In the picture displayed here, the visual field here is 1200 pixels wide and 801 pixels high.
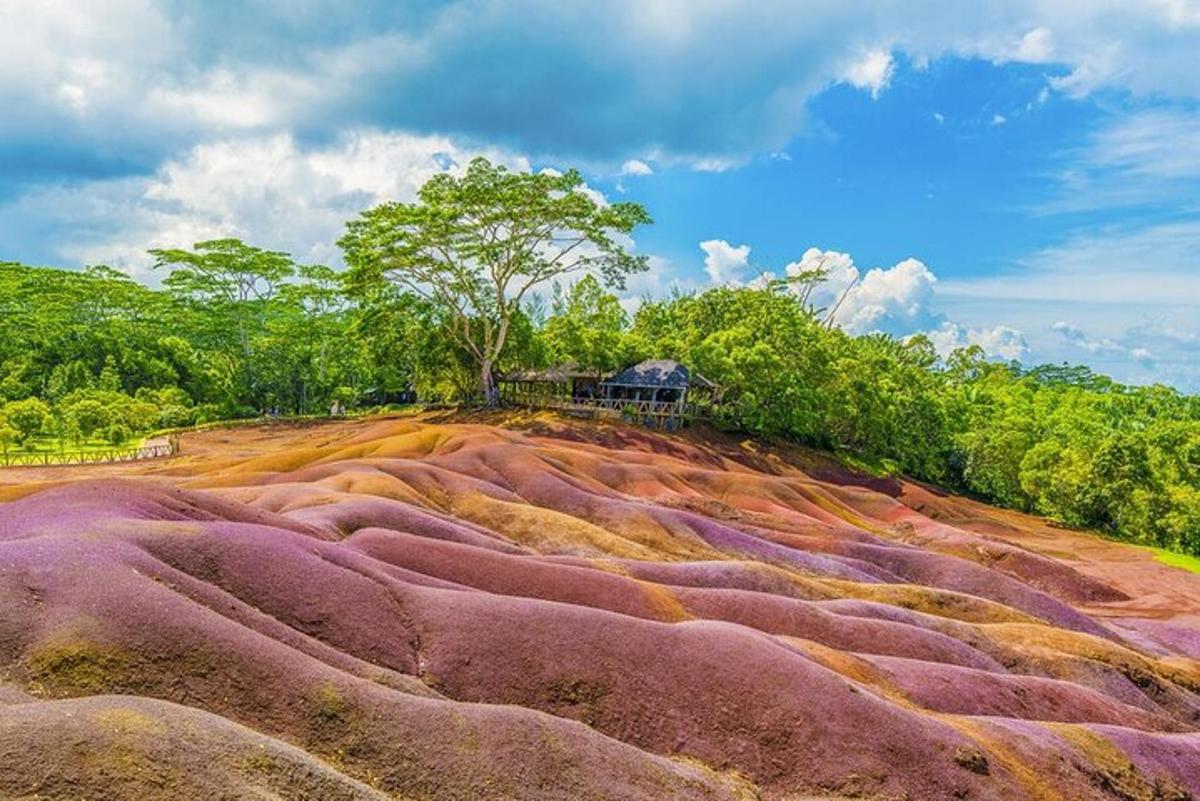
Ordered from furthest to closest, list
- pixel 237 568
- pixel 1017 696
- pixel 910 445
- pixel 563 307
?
1. pixel 563 307
2. pixel 910 445
3. pixel 1017 696
4. pixel 237 568

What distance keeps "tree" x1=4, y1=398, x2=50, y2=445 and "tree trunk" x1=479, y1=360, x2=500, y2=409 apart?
121ft

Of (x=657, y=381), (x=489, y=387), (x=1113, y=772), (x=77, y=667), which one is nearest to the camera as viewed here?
(x=77, y=667)

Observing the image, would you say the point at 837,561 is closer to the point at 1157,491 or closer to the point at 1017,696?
the point at 1017,696

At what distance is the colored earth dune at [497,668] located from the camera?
14.2 meters

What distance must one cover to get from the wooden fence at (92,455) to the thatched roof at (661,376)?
142 ft

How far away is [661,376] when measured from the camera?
83562 millimetres

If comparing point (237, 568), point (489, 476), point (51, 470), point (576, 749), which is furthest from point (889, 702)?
point (51, 470)

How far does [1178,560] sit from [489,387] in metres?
62.8

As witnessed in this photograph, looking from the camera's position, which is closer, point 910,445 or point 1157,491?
point 1157,491

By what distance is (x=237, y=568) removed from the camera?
20.6 metres

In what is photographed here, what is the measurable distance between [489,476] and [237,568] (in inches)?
1095

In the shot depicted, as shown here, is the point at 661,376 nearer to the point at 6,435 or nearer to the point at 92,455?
the point at 92,455

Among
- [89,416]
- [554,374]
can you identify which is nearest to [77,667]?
[89,416]

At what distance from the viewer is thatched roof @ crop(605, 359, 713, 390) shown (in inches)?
3260
